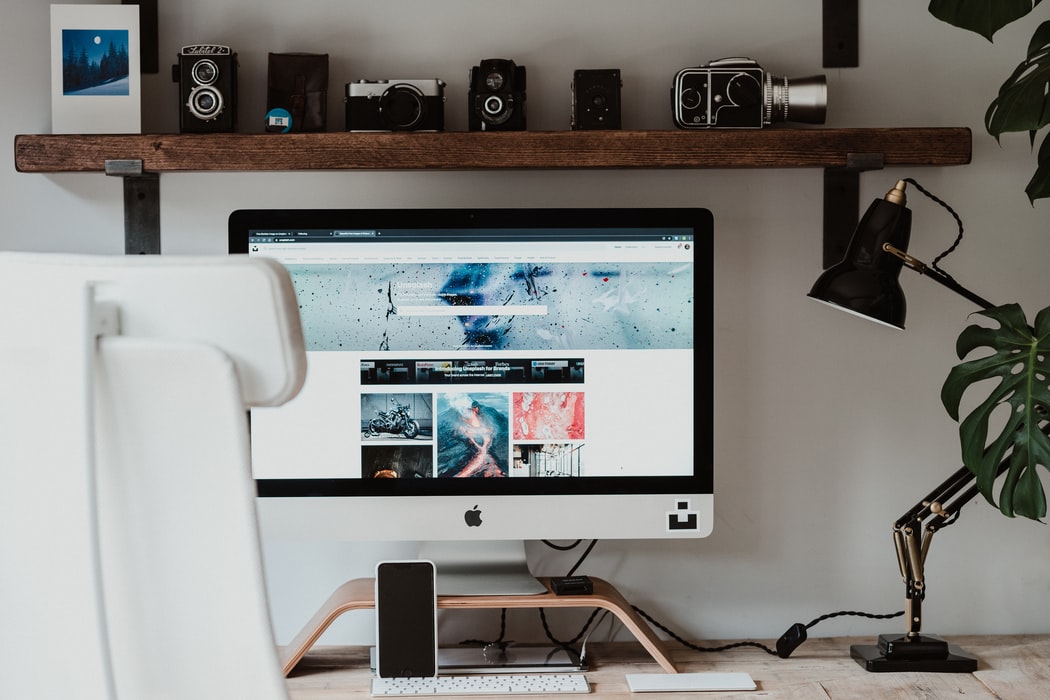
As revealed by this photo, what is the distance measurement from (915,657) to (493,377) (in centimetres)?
72

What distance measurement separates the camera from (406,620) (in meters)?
1.26

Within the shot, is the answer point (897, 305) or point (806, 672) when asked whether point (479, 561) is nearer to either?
point (806, 672)

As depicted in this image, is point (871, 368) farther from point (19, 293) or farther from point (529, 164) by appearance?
point (19, 293)

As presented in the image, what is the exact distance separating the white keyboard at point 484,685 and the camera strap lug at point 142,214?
76 centimetres

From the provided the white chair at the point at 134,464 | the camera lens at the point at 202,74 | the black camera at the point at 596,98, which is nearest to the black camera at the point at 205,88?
the camera lens at the point at 202,74

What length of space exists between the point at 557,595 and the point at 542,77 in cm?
80

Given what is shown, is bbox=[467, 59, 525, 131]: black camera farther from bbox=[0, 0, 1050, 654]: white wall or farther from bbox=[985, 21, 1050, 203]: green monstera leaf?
bbox=[985, 21, 1050, 203]: green monstera leaf

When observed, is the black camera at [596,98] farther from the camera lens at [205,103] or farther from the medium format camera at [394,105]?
the camera lens at [205,103]

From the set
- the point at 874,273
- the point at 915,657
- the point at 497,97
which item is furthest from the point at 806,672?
the point at 497,97

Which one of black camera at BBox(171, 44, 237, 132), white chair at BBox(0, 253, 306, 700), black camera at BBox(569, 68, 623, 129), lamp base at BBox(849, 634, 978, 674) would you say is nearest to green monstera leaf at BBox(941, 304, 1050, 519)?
lamp base at BBox(849, 634, 978, 674)

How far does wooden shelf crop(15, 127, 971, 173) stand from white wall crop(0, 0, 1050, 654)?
0.46ft

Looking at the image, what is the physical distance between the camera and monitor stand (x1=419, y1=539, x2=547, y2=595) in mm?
1338

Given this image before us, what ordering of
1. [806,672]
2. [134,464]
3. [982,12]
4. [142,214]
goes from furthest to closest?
1. [142,214]
2. [806,672]
3. [982,12]
4. [134,464]

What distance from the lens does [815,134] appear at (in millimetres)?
1311
